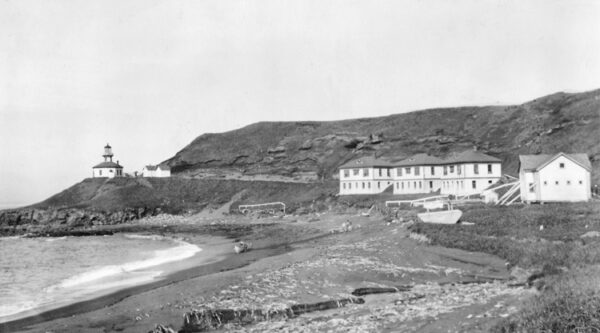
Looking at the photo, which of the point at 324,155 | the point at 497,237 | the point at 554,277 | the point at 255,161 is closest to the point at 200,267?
the point at 497,237

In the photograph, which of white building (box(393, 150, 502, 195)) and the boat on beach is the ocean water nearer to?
the boat on beach

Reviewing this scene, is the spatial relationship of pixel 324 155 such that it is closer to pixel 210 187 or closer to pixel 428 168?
pixel 210 187

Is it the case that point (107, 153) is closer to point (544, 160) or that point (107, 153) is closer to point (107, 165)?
point (107, 165)

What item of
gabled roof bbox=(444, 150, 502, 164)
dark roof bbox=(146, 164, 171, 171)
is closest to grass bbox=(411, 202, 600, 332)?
gabled roof bbox=(444, 150, 502, 164)

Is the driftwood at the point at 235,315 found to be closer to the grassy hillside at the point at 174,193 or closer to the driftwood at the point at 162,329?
the driftwood at the point at 162,329

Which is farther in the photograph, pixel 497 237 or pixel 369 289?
pixel 497 237

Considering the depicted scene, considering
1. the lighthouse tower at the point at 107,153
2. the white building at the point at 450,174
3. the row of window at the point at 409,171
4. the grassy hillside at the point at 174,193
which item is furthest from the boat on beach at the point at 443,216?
the lighthouse tower at the point at 107,153
